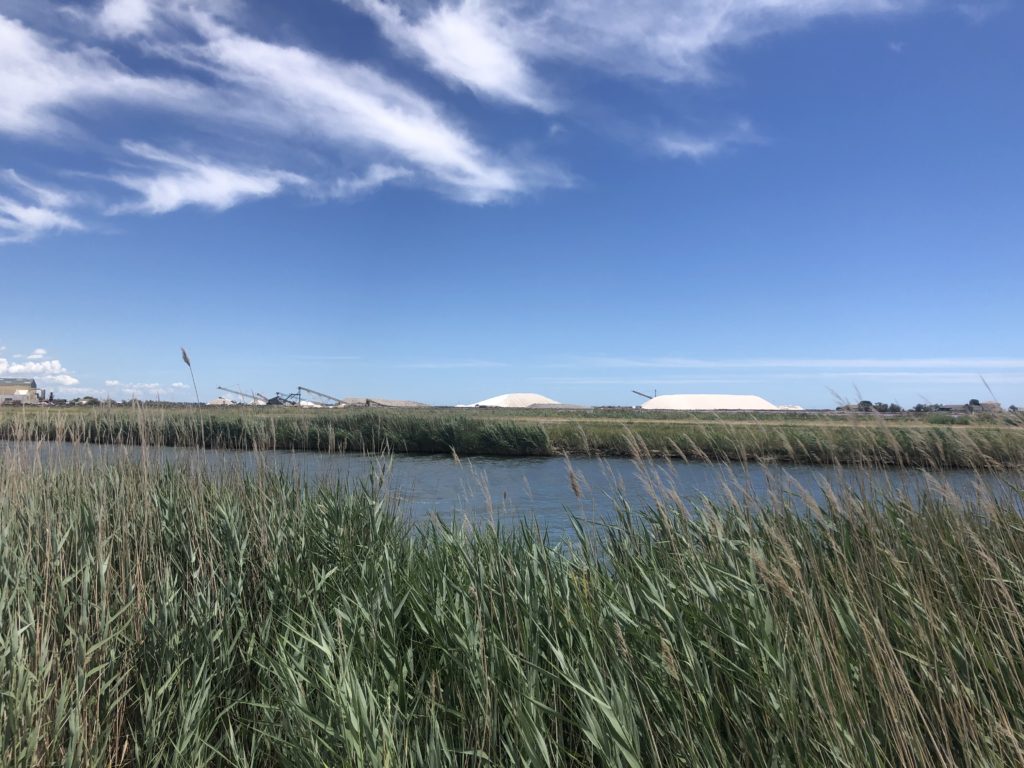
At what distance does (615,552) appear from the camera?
385 cm

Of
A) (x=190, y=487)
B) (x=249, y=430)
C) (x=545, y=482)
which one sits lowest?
(x=545, y=482)

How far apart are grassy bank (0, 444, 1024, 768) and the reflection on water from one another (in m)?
0.25

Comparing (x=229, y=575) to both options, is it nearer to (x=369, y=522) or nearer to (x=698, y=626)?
(x=369, y=522)

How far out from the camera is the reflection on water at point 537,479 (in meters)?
3.78

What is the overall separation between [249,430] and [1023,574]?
17.6 feet

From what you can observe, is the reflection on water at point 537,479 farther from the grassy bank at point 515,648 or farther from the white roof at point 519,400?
the white roof at point 519,400

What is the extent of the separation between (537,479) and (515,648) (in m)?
12.6

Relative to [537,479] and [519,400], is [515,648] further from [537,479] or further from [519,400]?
[519,400]

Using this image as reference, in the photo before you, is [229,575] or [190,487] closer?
[229,575]

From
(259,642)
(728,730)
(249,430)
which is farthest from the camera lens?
(249,430)

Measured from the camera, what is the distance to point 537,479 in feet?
50.1

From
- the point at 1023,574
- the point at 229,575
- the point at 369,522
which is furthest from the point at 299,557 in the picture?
the point at 1023,574

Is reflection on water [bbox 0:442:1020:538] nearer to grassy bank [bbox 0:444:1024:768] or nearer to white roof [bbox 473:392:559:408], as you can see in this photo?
A: grassy bank [bbox 0:444:1024:768]

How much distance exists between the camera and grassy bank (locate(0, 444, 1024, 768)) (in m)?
2.02
